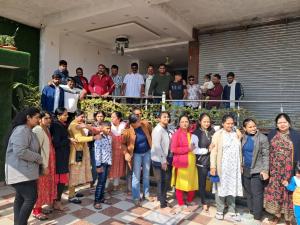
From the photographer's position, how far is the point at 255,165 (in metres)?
4.07

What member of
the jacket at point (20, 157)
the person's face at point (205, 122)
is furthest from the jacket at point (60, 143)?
the person's face at point (205, 122)

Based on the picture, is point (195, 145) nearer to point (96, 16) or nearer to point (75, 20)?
point (96, 16)

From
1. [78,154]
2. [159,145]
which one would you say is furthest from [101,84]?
[159,145]

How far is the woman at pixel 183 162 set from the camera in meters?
4.41

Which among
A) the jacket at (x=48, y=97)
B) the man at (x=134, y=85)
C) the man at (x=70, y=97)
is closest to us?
the jacket at (x=48, y=97)

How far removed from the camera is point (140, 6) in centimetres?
640

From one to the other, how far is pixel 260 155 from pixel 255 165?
166 mm

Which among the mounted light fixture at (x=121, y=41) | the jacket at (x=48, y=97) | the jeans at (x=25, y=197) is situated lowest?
the jeans at (x=25, y=197)

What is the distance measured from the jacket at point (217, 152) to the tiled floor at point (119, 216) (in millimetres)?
782

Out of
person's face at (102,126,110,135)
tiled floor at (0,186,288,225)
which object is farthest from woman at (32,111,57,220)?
person's face at (102,126,110,135)

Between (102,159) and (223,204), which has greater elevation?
(102,159)

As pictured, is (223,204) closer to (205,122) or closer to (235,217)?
(235,217)

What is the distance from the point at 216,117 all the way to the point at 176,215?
80.7 inches

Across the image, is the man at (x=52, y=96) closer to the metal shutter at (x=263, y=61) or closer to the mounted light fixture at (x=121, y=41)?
the mounted light fixture at (x=121, y=41)
